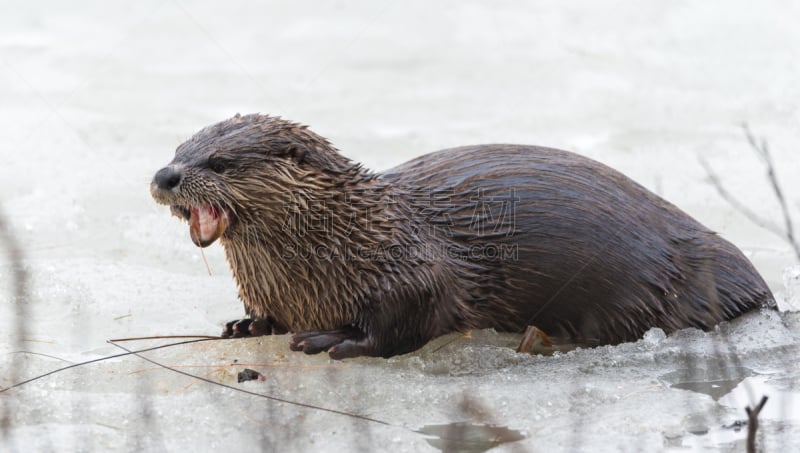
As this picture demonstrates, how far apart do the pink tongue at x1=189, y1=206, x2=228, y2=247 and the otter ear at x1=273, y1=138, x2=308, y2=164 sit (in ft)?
0.88

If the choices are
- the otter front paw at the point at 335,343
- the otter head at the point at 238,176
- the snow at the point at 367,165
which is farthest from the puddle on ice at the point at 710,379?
the otter head at the point at 238,176

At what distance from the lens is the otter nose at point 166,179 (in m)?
3.19

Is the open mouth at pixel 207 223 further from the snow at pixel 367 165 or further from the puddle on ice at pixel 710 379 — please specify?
the puddle on ice at pixel 710 379

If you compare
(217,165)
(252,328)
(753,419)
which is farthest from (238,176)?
(753,419)

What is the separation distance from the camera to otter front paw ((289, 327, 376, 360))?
10.9ft

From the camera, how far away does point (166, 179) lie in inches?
126

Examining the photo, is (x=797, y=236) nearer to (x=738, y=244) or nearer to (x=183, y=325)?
(x=738, y=244)

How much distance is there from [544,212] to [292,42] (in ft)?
14.2

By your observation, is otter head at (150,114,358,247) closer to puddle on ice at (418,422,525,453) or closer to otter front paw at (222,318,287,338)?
otter front paw at (222,318,287,338)

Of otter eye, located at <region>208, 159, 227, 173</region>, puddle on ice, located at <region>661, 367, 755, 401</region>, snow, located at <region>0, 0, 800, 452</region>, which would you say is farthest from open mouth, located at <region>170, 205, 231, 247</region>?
puddle on ice, located at <region>661, 367, 755, 401</region>

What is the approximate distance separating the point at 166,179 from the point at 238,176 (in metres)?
0.22

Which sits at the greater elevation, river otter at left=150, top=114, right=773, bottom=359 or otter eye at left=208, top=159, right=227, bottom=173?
otter eye at left=208, top=159, right=227, bottom=173

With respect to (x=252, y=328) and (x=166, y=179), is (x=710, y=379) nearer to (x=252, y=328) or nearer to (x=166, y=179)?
(x=252, y=328)

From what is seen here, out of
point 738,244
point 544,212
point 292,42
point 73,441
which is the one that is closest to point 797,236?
point 738,244
